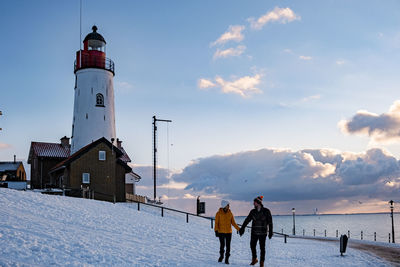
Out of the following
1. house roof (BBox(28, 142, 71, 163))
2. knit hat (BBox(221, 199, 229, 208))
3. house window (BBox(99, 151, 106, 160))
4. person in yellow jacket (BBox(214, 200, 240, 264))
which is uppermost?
house roof (BBox(28, 142, 71, 163))

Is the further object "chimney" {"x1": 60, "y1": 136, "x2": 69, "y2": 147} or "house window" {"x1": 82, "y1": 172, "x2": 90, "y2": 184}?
"chimney" {"x1": 60, "y1": 136, "x2": 69, "y2": 147}

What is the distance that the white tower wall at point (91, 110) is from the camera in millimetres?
44594

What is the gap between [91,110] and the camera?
4478 cm

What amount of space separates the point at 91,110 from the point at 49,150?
7928mm

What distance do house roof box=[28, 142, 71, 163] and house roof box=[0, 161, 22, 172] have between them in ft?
32.8

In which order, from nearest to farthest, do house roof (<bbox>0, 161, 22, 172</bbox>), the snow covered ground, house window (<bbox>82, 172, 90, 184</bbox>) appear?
the snow covered ground, house window (<bbox>82, 172, 90, 184</bbox>), house roof (<bbox>0, 161, 22, 172</bbox>)

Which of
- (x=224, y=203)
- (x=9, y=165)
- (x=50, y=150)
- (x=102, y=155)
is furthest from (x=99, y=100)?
(x=224, y=203)

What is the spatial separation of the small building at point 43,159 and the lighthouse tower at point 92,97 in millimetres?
3743

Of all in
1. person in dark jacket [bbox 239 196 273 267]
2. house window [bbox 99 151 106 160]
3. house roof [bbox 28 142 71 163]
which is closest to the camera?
person in dark jacket [bbox 239 196 273 267]

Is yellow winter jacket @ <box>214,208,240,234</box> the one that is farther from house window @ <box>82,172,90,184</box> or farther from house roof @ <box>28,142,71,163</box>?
house roof @ <box>28,142,71,163</box>

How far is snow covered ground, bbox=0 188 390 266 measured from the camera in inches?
472

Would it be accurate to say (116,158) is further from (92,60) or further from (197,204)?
(92,60)

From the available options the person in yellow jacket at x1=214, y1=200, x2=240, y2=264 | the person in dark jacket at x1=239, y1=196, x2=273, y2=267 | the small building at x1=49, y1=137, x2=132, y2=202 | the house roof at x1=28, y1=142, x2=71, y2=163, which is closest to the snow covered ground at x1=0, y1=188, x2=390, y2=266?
the person in yellow jacket at x1=214, y1=200, x2=240, y2=264

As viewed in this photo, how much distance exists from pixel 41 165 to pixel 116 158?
12.3 m
